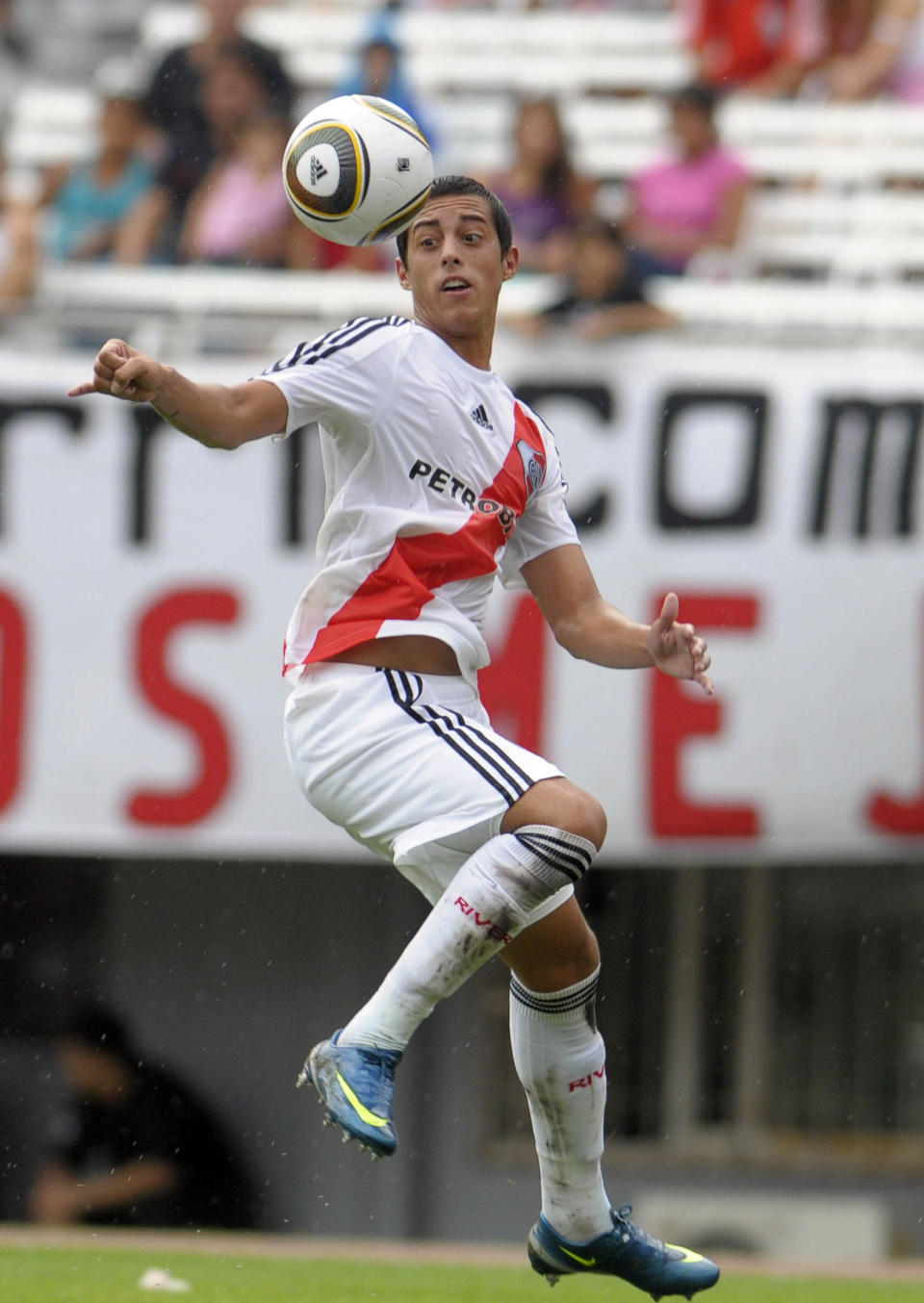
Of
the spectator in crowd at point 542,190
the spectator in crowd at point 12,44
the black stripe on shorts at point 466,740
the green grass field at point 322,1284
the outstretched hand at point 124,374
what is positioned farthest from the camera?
Answer: the spectator in crowd at point 12,44

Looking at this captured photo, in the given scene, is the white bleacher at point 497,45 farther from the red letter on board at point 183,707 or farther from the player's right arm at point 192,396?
the player's right arm at point 192,396

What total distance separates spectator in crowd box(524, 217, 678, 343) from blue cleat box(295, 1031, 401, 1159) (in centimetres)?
545

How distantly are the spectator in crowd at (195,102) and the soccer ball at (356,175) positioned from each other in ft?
18.9

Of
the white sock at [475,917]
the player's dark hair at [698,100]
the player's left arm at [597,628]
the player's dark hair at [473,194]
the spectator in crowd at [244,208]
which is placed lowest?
the white sock at [475,917]

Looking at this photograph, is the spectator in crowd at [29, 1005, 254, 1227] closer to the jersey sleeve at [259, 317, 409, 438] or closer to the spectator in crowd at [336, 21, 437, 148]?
the spectator in crowd at [336, 21, 437, 148]

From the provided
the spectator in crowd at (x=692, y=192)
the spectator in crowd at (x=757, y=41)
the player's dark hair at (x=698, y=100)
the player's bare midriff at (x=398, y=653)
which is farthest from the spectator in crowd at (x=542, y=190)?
the player's bare midriff at (x=398, y=653)

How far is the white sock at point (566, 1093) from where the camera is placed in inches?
201

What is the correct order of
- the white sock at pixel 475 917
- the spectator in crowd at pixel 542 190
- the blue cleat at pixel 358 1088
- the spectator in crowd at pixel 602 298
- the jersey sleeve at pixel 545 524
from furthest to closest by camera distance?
the spectator in crowd at pixel 542 190
the spectator in crowd at pixel 602 298
the jersey sleeve at pixel 545 524
the white sock at pixel 475 917
the blue cleat at pixel 358 1088

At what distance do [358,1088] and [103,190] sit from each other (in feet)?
23.9

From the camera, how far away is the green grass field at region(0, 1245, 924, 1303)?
651 centimetres

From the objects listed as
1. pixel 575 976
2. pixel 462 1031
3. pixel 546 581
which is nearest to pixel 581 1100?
pixel 575 976

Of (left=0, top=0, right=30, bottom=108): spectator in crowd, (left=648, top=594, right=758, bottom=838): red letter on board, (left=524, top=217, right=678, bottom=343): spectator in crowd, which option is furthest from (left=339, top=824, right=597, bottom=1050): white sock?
(left=0, top=0, right=30, bottom=108): spectator in crowd

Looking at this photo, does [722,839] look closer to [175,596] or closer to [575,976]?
[175,596]

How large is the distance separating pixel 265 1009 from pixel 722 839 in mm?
2968
